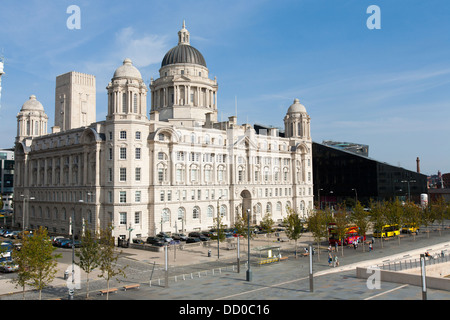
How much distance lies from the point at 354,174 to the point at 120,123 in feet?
278

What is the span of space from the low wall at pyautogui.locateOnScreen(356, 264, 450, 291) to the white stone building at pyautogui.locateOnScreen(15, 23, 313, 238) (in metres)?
42.2

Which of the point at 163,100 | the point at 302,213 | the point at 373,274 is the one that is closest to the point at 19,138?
the point at 163,100

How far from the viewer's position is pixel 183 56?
103m

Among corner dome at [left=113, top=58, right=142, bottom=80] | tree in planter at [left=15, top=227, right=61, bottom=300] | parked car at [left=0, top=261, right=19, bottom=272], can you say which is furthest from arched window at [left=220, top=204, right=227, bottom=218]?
tree in planter at [left=15, top=227, right=61, bottom=300]

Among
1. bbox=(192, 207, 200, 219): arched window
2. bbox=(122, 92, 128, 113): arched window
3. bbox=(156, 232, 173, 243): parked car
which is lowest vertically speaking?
bbox=(156, 232, 173, 243): parked car

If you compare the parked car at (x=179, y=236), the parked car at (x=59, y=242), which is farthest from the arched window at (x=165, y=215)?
the parked car at (x=59, y=242)

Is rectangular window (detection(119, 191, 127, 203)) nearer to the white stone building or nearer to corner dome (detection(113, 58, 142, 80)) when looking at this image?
the white stone building

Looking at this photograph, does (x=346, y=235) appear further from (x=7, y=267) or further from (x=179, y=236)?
(x=7, y=267)

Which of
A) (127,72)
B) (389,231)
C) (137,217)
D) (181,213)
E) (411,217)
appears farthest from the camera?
(181,213)

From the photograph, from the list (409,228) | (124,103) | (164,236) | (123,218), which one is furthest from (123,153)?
(409,228)

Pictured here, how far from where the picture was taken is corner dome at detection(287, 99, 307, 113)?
Answer: 360 ft

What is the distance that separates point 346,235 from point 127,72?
48.3m

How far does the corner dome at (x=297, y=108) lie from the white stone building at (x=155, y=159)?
28 centimetres
